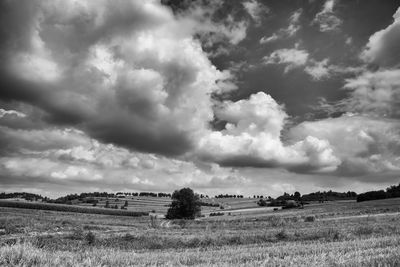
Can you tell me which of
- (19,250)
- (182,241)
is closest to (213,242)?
(182,241)

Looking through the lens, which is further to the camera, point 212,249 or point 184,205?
point 184,205

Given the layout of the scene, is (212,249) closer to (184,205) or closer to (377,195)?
(184,205)

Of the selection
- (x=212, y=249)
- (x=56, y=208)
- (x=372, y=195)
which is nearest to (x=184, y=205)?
(x=56, y=208)

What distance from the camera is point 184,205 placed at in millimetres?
101625

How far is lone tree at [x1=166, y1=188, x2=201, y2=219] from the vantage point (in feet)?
333

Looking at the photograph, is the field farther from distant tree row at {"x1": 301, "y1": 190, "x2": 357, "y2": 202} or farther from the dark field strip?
distant tree row at {"x1": 301, "y1": 190, "x2": 357, "y2": 202}

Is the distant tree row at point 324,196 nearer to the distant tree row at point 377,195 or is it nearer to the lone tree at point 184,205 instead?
the distant tree row at point 377,195

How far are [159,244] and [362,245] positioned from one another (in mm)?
12552

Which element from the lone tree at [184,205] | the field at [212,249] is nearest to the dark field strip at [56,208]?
the lone tree at [184,205]

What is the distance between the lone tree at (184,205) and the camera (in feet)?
333

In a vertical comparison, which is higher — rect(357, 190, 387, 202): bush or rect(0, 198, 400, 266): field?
rect(357, 190, 387, 202): bush

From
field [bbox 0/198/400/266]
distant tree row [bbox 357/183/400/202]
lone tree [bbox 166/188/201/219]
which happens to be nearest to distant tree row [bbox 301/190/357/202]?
distant tree row [bbox 357/183/400/202]

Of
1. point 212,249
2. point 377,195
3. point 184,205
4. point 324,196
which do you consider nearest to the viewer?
point 212,249

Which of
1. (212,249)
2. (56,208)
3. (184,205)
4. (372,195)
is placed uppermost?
(372,195)
